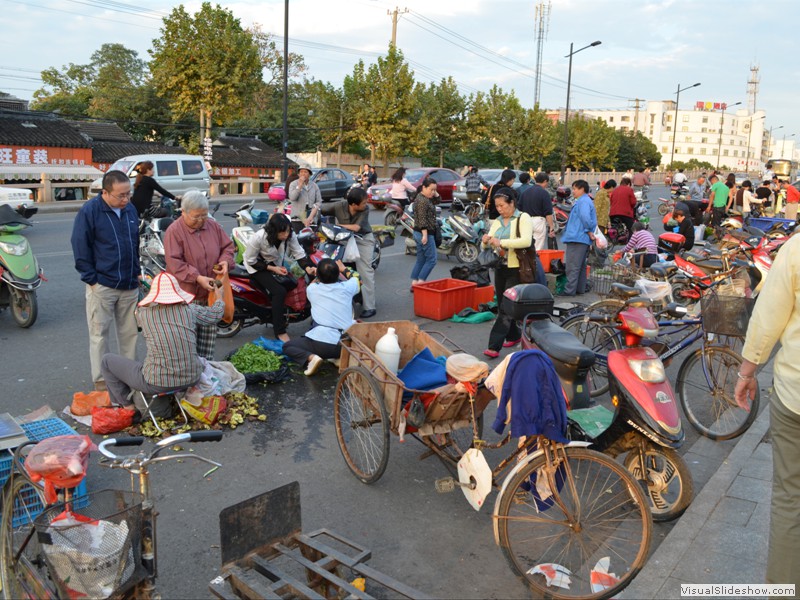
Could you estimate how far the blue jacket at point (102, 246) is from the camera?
5.52 m

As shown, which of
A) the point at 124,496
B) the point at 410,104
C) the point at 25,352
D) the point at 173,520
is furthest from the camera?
the point at 410,104

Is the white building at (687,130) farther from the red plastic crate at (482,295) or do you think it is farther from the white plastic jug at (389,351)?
the white plastic jug at (389,351)

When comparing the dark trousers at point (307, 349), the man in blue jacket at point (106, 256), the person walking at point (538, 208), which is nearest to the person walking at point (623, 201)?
the person walking at point (538, 208)

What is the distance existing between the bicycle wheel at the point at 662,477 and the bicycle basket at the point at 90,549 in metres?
2.86

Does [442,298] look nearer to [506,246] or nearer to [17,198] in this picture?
[506,246]

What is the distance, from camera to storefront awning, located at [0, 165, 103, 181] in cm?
2291

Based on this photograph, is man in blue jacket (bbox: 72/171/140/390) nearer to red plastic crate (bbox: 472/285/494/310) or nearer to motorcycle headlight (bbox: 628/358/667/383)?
motorcycle headlight (bbox: 628/358/667/383)

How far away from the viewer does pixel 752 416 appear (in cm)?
537

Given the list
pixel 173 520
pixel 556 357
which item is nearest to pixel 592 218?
pixel 556 357

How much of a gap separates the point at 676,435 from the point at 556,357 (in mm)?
854

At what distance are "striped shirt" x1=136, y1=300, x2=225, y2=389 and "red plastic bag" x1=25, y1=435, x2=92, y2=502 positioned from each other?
2.14m

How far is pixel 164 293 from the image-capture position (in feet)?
16.4

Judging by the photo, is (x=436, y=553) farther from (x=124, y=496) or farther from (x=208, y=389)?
(x=208, y=389)

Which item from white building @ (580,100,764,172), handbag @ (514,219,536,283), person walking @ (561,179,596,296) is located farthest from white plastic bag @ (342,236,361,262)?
white building @ (580,100,764,172)
